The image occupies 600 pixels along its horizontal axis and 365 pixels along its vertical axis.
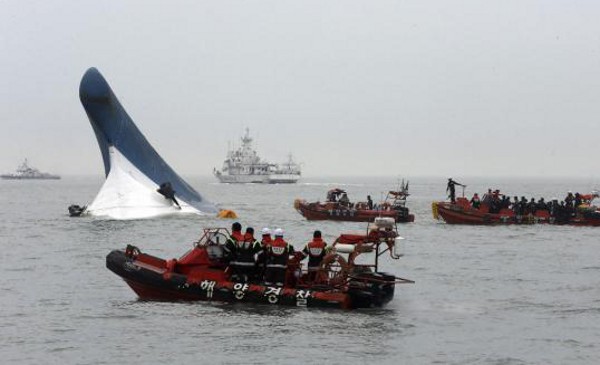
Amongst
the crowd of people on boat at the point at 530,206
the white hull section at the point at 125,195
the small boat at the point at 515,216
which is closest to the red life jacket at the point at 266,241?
the white hull section at the point at 125,195

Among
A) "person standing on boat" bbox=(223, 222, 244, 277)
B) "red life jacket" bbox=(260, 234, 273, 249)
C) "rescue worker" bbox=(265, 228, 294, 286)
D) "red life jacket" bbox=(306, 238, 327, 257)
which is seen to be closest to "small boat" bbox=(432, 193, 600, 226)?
"red life jacket" bbox=(306, 238, 327, 257)

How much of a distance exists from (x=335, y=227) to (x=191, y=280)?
3477 cm

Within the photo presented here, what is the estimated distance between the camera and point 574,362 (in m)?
18.9

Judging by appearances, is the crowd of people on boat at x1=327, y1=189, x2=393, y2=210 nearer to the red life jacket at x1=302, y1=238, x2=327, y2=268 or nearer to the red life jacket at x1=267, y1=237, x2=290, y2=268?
the red life jacket at x1=302, y1=238, x2=327, y2=268

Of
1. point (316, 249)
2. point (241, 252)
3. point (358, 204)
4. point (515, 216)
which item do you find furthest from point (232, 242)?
point (358, 204)

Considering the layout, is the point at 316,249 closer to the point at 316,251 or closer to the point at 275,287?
the point at 316,251

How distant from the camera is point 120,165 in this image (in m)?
57.0

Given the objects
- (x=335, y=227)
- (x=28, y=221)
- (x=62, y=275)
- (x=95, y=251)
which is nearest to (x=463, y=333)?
(x=62, y=275)

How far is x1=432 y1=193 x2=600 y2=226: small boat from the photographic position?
2188 inches

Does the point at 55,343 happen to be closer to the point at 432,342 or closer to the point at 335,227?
the point at 432,342

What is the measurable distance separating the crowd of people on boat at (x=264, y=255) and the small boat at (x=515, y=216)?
34.9 meters

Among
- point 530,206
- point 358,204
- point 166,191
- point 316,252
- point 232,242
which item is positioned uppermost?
point 530,206

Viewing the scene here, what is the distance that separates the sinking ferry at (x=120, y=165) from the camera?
187ft

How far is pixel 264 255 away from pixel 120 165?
3558 centimetres
